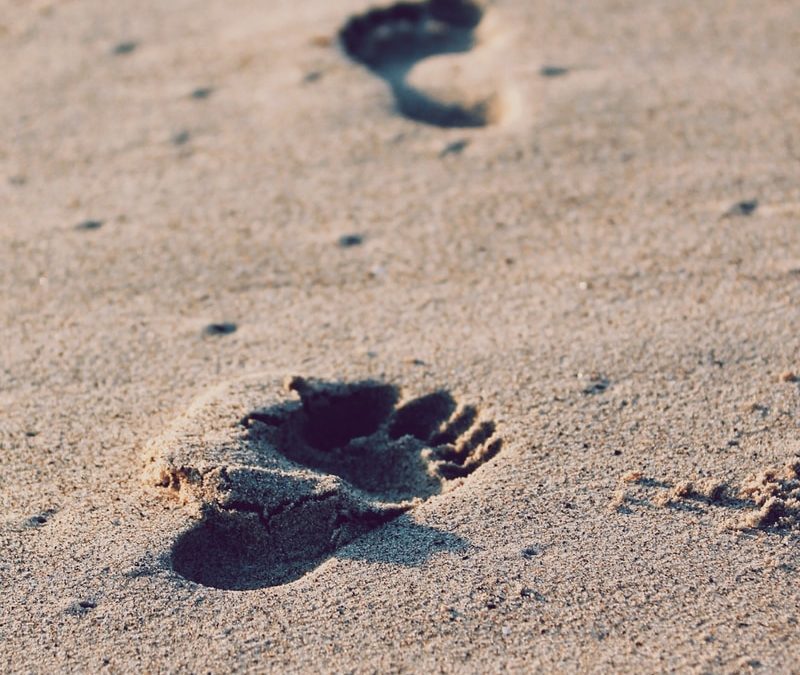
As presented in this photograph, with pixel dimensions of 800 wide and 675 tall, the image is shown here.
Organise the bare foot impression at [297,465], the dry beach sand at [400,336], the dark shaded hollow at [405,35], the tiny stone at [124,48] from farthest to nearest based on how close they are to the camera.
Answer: the tiny stone at [124,48] < the dark shaded hollow at [405,35] < the bare foot impression at [297,465] < the dry beach sand at [400,336]

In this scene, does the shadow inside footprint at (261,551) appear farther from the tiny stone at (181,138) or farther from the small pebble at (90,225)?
the tiny stone at (181,138)

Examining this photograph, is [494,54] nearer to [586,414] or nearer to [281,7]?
[281,7]

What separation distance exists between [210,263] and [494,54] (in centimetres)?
114

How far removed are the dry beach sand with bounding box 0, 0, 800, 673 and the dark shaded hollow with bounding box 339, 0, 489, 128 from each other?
0.01 metres

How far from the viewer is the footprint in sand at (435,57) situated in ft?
9.74

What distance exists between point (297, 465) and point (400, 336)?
0.41m

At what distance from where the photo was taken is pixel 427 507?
72.9 inches

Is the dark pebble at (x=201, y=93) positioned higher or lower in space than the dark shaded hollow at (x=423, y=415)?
higher

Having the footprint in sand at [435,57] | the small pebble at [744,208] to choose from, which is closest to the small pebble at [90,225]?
the footprint in sand at [435,57]

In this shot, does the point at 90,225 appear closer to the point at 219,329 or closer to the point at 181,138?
the point at 181,138

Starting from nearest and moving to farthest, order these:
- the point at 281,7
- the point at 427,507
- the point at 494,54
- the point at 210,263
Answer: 1. the point at 427,507
2. the point at 210,263
3. the point at 494,54
4. the point at 281,7

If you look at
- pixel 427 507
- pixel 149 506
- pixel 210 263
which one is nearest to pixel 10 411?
pixel 149 506

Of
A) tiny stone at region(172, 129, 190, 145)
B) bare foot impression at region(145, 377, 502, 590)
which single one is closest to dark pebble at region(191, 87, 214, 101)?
tiny stone at region(172, 129, 190, 145)

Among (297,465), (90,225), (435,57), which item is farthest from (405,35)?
(297,465)
